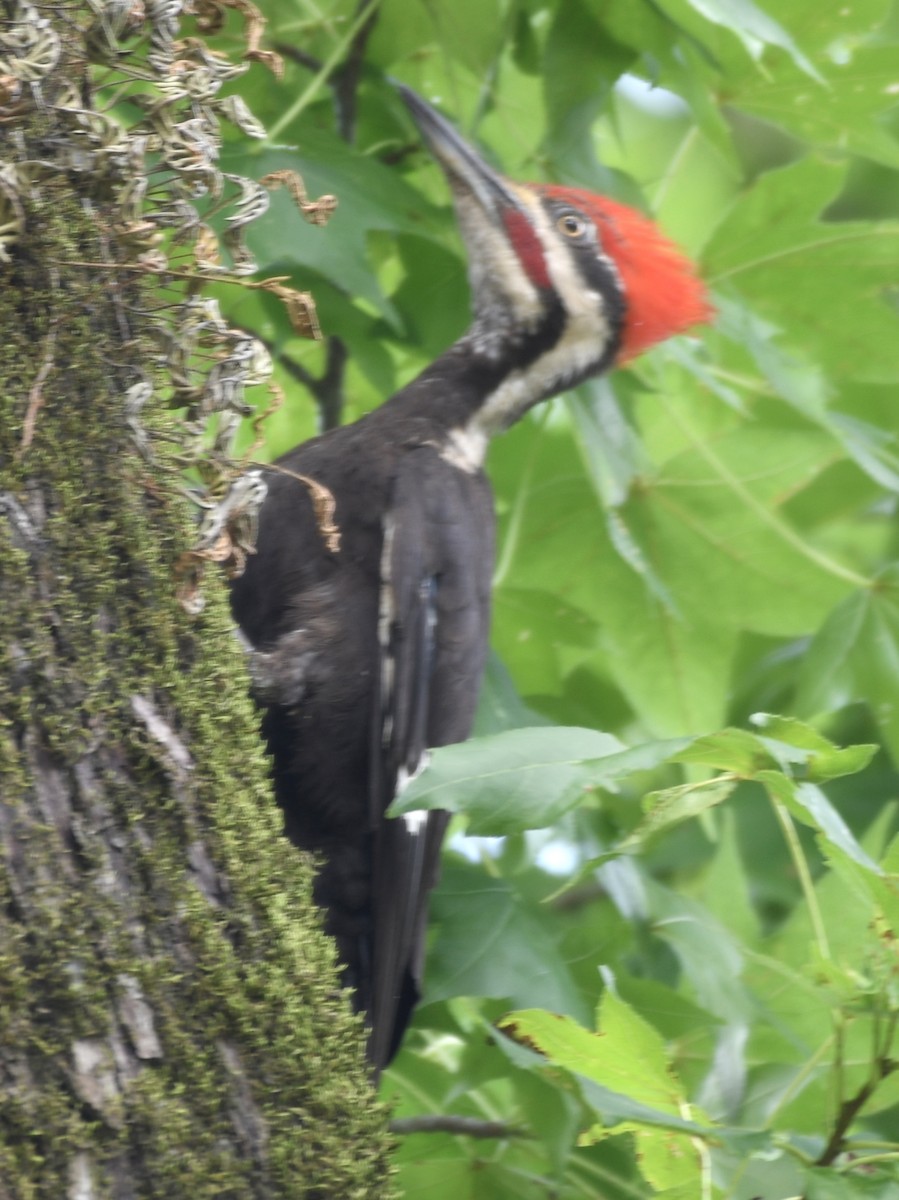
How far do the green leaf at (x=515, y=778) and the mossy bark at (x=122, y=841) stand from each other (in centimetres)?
14

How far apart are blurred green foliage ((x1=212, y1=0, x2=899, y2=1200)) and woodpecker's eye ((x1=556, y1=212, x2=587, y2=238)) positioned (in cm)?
11

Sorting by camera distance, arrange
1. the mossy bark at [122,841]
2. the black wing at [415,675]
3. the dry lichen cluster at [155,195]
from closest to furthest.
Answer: the mossy bark at [122,841] → the dry lichen cluster at [155,195] → the black wing at [415,675]

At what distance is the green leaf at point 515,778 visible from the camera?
1.18 m

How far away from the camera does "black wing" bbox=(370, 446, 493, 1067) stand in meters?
2.06

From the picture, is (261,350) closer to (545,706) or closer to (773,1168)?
(773,1168)

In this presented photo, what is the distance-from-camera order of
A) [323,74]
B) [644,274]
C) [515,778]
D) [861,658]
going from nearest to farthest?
[515,778] → [323,74] → [861,658] → [644,274]

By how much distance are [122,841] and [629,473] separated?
131 centimetres

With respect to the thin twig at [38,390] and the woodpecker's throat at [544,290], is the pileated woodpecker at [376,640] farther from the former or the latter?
the thin twig at [38,390]

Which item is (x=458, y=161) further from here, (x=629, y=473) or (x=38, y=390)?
(x=38, y=390)

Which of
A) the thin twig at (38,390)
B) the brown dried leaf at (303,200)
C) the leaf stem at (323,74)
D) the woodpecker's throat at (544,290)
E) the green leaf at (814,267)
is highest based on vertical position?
the brown dried leaf at (303,200)

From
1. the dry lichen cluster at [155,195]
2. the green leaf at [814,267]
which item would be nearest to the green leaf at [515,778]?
the dry lichen cluster at [155,195]

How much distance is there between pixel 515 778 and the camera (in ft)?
3.99

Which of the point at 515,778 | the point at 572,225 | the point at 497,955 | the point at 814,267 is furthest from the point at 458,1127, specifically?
the point at 572,225

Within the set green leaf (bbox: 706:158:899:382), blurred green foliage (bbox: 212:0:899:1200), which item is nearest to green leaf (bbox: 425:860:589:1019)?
blurred green foliage (bbox: 212:0:899:1200)
